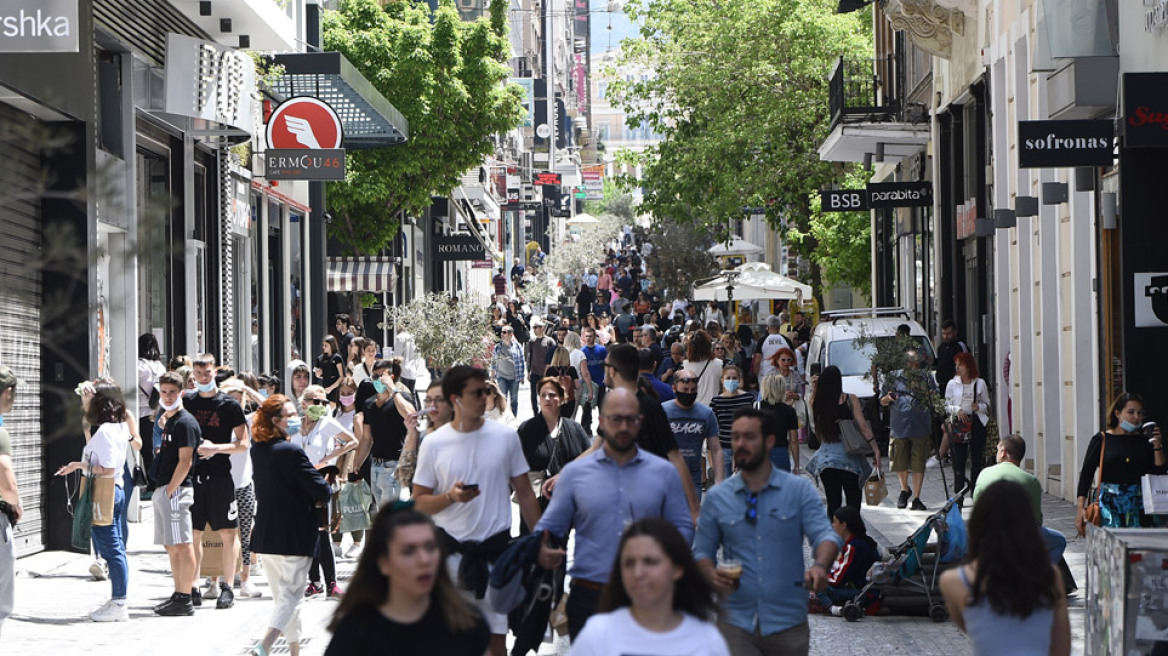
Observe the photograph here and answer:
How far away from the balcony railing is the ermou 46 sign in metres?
1.47

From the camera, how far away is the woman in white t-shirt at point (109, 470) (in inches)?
478

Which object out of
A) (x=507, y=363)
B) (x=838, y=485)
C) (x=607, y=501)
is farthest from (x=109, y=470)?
(x=507, y=363)

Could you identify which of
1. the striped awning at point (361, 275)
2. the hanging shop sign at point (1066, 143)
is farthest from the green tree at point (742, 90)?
the hanging shop sign at point (1066, 143)

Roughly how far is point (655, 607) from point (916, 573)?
7405mm

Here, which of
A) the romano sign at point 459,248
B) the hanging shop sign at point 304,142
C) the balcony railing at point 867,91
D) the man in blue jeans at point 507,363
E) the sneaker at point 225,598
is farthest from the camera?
the romano sign at point 459,248

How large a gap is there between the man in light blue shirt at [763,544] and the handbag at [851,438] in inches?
288

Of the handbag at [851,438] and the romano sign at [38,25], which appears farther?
the handbag at [851,438]

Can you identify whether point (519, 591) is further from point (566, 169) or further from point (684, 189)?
point (566, 169)

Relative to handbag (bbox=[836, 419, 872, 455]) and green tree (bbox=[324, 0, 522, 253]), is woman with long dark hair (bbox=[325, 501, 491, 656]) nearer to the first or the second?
handbag (bbox=[836, 419, 872, 455])

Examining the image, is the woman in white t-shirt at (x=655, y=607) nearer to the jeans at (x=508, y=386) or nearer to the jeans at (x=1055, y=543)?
the jeans at (x=1055, y=543)

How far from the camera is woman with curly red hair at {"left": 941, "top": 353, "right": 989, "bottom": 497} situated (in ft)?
60.0

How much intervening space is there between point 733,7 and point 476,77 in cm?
581

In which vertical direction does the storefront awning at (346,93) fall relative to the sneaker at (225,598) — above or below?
above

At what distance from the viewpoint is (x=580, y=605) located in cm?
760
